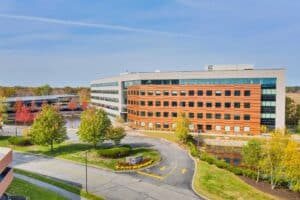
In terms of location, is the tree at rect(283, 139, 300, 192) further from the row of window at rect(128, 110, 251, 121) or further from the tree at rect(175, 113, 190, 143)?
the row of window at rect(128, 110, 251, 121)

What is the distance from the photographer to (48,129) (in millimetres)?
46625

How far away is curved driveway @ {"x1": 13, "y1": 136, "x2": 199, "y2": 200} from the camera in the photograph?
96.6 ft

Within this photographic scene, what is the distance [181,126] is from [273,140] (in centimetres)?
2226

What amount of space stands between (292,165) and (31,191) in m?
29.1

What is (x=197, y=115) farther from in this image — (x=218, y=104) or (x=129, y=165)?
(x=129, y=165)

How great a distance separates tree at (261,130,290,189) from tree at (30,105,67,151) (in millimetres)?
33085

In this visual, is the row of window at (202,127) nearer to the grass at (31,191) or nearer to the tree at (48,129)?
the tree at (48,129)

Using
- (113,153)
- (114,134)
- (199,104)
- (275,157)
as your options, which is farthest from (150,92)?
(275,157)

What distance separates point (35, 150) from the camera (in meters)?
49.1

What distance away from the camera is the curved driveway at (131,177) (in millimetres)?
29438

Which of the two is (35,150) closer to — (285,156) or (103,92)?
(285,156)

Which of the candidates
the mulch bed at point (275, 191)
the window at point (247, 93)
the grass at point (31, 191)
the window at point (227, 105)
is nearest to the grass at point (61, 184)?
the grass at point (31, 191)

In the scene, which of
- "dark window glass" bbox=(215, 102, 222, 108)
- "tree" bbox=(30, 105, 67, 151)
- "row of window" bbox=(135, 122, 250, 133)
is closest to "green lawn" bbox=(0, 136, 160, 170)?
"tree" bbox=(30, 105, 67, 151)

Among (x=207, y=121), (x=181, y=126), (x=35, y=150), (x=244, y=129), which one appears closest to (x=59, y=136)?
(x=35, y=150)
